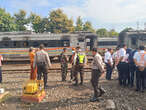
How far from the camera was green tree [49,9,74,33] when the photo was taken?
112ft

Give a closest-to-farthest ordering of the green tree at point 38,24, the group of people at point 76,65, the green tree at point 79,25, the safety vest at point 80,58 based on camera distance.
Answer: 1. the group of people at point 76,65
2. the safety vest at point 80,58
3. the green tree at point 38,24
4. the green tree at point 79,25

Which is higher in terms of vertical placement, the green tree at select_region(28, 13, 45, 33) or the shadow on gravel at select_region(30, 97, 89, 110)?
the green tree at select_region(28, 13, 45, 33)

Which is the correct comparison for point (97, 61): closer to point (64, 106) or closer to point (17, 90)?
point (64, 106)

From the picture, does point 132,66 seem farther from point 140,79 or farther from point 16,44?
point 16,44

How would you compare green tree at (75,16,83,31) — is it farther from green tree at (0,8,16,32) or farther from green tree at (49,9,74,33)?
green tree at (0,8,16,32)

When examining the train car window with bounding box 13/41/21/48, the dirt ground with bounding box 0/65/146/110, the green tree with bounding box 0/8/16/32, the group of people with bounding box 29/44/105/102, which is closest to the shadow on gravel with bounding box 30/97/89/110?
the dirt ground with bounding box 0/65/146/110

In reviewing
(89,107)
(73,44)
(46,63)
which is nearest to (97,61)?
(89,107)

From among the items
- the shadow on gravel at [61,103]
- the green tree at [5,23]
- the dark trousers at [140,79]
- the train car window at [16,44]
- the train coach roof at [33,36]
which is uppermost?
the green tree at [5,23]

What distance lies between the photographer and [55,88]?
19.7 feet

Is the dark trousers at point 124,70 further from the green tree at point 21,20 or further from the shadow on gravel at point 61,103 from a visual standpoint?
the green tree at point 21,20

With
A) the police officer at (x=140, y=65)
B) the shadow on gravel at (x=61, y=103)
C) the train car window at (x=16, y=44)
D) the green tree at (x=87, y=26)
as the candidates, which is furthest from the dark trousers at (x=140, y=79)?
the green tree at (x=87, y=26)

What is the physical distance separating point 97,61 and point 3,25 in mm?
29146

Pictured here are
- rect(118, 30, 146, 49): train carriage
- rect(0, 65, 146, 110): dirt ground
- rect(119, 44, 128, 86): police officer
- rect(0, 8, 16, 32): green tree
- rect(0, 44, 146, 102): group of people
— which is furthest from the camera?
rect(0, 8, 16, 32): green tree

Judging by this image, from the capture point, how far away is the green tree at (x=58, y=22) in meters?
34.0
